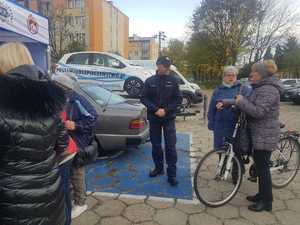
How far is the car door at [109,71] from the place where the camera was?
11.8 meters

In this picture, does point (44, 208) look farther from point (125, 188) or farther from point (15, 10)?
point (15, 10)

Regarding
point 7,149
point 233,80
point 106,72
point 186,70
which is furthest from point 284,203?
Result: point 186,70

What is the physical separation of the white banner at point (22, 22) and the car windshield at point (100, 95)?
3.65 meters

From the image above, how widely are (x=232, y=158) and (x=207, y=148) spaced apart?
2706 millimetres

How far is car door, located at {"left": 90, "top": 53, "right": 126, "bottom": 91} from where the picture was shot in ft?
38.7

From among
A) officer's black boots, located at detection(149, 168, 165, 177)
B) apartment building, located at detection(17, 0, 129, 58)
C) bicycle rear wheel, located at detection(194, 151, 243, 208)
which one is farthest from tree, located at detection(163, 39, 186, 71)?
bicycle rear wheel, located at detection(194, 151, 243, 208)

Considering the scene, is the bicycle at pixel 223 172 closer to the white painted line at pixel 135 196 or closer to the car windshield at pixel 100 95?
the white painted line at pixel 135 196

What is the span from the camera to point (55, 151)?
1911 millimetres

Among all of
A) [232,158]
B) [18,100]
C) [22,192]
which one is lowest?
[232,158]

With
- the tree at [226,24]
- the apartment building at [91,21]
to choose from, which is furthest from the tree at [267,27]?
the apartment building at [91,21]

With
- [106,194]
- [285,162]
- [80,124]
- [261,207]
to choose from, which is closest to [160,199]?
[106,194]

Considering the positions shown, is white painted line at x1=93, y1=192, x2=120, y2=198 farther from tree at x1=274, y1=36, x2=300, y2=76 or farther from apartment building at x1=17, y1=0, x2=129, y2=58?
apartment building at x1=17, y1=0, x2=129, y2=58

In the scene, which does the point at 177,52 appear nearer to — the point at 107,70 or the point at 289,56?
the point at 289,56

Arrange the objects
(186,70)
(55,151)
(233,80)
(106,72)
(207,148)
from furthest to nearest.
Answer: (186,70)
(106,72)
(207,148)
(233,80)
(55,151)
